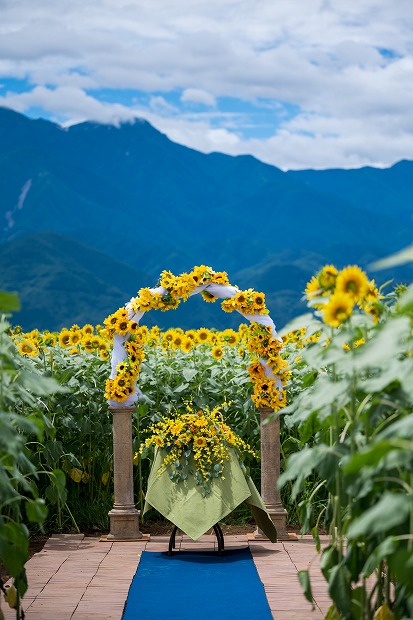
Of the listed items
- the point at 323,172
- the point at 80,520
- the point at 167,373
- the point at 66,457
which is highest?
the point at 323,172

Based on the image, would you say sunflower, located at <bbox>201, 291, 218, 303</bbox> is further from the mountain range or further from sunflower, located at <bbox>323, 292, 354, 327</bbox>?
→ the mountain range

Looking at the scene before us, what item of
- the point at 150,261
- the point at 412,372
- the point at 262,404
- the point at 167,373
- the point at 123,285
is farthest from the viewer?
the point at 150,261

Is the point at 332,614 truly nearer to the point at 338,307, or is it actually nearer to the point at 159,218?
the point at 338,307

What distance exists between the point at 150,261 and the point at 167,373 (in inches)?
3243

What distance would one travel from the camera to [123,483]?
251 inches

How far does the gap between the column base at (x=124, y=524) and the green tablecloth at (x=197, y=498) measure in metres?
0.50

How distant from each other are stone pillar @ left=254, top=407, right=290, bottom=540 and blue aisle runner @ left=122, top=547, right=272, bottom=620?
45 cm

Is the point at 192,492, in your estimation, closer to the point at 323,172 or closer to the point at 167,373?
the point at 167,373

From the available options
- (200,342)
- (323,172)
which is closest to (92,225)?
(323,172)

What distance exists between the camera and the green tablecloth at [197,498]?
18.7ft

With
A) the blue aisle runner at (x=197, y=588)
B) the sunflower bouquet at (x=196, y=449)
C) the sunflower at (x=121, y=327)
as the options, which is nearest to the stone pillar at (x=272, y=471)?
the blue aisle runner at (x=197, y=588)

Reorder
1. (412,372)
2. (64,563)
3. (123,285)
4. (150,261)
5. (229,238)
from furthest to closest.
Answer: (229,238), (150,261), (123,285), (64,563), (412,372)

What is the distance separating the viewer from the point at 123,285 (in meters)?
80.4

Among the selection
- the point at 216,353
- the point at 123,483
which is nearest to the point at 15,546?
the point at 123,483
